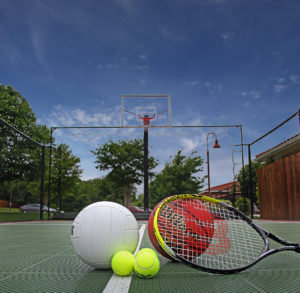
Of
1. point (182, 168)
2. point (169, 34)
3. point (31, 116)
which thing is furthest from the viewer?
point (182, 168)

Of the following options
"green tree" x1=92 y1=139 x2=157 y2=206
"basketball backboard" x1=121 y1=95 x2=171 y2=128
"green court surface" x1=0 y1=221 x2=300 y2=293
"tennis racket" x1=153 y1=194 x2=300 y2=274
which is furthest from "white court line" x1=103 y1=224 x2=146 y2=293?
"green tree" x1=92 y1=139 x2=157 y2=206

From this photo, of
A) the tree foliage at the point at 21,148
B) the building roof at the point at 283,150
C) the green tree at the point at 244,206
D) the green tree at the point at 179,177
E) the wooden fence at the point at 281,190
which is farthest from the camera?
the green tree at the point at 179,177

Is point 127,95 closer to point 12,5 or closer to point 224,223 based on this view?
point 12,5

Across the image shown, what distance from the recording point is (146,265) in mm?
2268

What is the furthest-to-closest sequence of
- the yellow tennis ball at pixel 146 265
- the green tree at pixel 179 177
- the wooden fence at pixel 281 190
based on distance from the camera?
the green tree at pixel 179 177, the wooden fence at pixel 281 190, the yellow tennis ball at pixel 146 265

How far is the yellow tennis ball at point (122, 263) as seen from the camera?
7.62 ft

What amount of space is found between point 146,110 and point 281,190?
7.85m

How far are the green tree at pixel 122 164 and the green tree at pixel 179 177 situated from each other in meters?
1.40

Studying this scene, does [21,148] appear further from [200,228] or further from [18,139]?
[200,228]

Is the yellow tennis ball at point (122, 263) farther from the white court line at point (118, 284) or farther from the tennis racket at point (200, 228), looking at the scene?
the tennis racket at point (200, 228)

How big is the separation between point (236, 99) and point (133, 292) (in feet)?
57.0

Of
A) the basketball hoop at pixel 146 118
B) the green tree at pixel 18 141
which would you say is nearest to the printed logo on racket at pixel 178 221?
the basketball hoop at pixel 146 118

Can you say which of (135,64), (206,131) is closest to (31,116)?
(135,64)

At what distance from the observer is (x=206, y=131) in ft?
51.8
